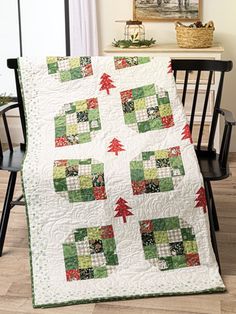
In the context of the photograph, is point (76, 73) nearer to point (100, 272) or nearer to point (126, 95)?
point (126, 95)

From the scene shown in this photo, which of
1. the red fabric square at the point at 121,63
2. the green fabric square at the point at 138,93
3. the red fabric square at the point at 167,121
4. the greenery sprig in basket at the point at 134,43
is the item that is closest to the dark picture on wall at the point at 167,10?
the greenery sprig in basket at the point at 134,43

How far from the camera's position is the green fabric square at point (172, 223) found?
2.35 metres

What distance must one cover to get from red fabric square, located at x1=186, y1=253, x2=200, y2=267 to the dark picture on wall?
2.29 m

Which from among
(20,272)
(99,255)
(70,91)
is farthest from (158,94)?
(20,272)

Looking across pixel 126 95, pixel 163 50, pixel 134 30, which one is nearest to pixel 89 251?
pixel 126 95

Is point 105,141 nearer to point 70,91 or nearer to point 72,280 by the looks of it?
point 70,91

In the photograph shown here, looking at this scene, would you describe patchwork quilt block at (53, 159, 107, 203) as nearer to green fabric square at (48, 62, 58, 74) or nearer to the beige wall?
green fabric square at (48, 62, 58, 74)

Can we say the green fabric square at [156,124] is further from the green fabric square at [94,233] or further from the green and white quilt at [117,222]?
the green fabric square at [94,233]

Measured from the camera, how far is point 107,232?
7.68 feet

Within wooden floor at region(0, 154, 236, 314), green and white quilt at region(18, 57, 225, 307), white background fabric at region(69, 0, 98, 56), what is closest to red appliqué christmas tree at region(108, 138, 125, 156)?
green and white quilt at region(18, 57, 225, 307)

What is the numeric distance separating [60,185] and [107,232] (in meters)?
0.28

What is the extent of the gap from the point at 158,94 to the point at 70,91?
409 mm

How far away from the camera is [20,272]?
2.52 meters

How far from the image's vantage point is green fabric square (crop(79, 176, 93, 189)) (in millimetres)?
2328
